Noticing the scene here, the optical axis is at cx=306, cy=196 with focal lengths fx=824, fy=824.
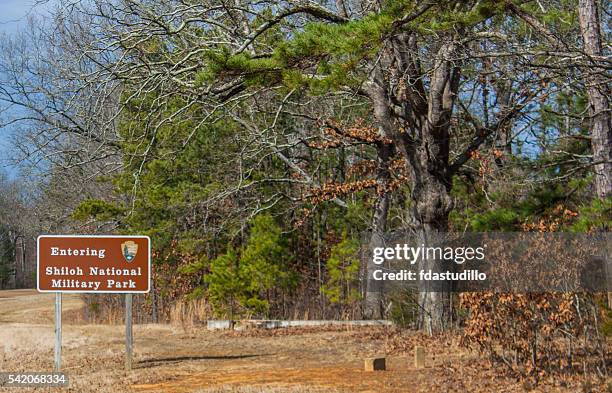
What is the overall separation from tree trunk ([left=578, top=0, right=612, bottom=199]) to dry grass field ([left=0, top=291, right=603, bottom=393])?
2558mm

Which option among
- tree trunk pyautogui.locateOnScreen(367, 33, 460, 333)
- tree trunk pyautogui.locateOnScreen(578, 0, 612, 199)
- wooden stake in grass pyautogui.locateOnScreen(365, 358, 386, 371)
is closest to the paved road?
tree trunk pyautogui.locateOnScreen(367, 33, 460, 333)

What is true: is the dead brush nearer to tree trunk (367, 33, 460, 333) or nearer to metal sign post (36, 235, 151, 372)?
tree trunk (367, 33, 460, 333)

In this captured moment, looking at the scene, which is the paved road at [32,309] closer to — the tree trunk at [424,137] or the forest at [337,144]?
the forest at [337,144]

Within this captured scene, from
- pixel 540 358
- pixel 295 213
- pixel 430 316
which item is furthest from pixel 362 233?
pixel 540 358

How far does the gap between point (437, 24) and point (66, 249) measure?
5.87 metres

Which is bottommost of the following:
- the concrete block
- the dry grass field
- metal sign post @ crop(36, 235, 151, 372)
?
the dry grass field

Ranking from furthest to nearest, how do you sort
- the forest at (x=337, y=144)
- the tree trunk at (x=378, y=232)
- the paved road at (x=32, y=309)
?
A: the paved road at (x=32, y=309), the tree trunk at (x=378, y=232), the forest at (x=337, y=144)

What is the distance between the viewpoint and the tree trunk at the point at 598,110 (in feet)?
31.7

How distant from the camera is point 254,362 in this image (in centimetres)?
1242

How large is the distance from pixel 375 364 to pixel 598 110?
4339 millimetres

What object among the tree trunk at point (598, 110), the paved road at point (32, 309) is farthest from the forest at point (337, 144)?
the paved road at point (32, 309)

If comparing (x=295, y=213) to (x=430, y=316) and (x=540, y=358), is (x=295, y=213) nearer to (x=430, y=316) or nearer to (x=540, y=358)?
(x=430, y=316)

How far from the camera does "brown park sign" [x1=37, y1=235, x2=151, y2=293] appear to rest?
1138 centimetres

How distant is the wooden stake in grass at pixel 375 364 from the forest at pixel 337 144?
4.70ft
